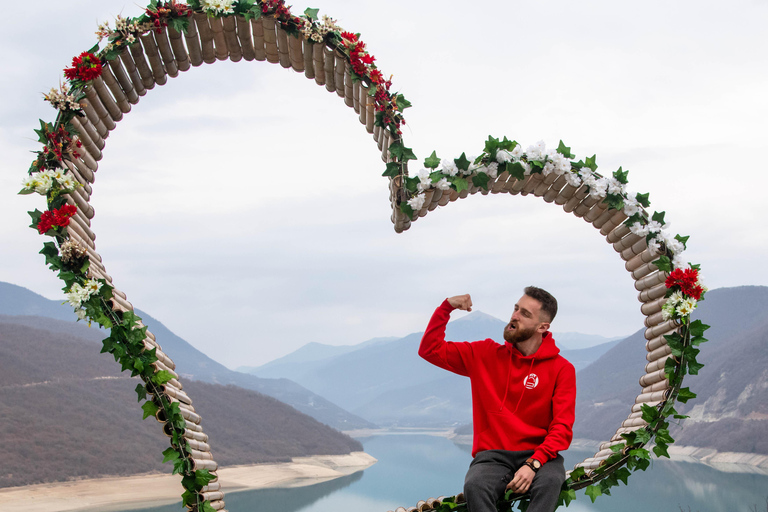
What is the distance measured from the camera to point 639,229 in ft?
14.6

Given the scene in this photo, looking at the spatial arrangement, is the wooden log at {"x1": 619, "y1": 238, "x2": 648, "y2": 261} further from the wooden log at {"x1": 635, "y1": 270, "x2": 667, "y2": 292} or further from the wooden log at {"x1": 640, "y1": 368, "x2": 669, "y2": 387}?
the wooden log at {"x1": 640, "y1": 368, "x2": 669, "y2": 387}

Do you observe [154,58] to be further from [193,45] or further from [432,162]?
[432,162]

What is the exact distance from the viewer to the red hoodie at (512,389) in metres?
3.79

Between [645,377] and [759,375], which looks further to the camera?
[759,375]

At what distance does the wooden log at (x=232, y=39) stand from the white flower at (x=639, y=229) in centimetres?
290

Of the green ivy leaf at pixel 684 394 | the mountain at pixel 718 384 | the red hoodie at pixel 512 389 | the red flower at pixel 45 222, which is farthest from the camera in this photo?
the mountain at pixel 718 384

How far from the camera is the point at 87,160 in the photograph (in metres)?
4.43

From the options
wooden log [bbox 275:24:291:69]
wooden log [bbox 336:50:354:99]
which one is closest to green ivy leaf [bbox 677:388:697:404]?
wooden log [bbox 336:50:354:99]

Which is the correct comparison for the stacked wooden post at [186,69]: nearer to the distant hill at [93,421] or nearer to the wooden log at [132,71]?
the wooden log at [132,71]

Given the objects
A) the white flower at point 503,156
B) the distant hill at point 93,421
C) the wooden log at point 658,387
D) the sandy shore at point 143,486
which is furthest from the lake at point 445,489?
the white flower at point 503,156

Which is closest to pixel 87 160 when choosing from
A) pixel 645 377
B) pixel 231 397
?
pixel 645 377

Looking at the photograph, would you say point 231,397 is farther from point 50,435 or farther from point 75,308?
point 75,308

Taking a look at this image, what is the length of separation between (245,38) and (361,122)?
960 mm

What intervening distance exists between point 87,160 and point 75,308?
3.60 ft
